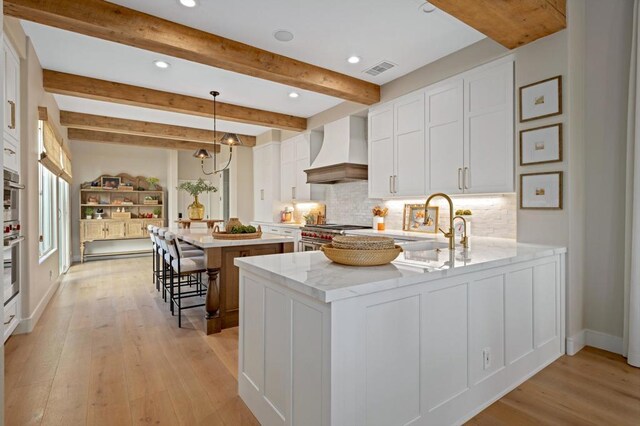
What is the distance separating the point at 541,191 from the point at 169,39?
346cm

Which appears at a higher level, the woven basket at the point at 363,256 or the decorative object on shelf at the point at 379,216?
the decorative object on shelf at the point at 379,216

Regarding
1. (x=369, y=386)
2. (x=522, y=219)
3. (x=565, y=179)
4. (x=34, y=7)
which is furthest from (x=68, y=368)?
(x=565, y=179)

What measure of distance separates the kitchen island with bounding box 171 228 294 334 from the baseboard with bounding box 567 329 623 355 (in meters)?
2.86

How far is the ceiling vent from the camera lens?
3885 mm

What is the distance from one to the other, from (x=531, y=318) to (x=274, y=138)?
18.3 ft

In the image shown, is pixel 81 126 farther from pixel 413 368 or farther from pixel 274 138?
pixel 413 368

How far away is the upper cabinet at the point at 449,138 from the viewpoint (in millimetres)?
3189

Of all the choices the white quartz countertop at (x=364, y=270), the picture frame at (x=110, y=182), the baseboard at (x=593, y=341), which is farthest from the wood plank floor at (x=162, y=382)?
the picture frame at (x=110, y=182)

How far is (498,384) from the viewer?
208 cm

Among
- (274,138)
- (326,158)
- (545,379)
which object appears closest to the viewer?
(545,379)

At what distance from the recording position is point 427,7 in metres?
2.80

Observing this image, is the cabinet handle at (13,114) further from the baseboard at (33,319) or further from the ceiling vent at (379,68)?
the ceiling vent at (379,68)

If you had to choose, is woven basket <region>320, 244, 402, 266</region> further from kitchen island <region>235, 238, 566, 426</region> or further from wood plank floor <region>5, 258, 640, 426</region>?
wood plank floor <region>5, 258, 640, 426</region>

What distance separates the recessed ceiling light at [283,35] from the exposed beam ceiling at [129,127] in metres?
3.45
